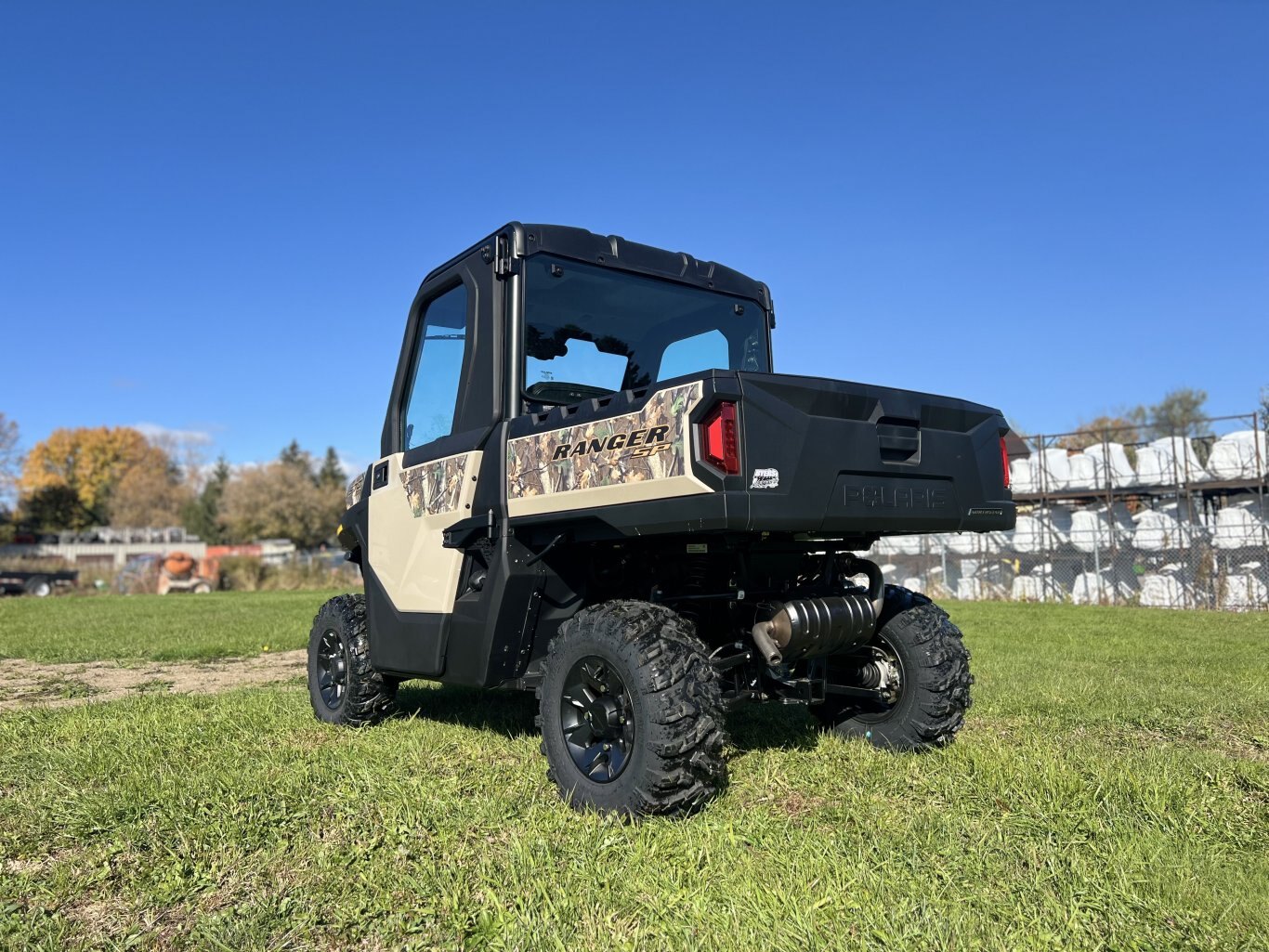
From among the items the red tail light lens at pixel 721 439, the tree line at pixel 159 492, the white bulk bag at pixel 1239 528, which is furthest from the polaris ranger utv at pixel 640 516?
the tree line at pixel 159 492

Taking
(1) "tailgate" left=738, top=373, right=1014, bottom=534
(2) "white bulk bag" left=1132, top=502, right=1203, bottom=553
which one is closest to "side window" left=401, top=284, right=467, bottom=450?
(1) "tailgate" left=738, top=373, right=1014, bottom=534

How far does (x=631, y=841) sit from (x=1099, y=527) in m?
20.6

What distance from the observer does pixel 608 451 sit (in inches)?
141

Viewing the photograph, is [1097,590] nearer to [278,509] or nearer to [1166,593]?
[1166,593]

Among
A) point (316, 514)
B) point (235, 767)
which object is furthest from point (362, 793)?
point (316, 514)

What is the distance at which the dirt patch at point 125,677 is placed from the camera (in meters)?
7.47

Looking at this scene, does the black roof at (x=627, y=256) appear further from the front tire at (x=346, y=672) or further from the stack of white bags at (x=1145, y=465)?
the stack of white bags at (x=1145, y=465)

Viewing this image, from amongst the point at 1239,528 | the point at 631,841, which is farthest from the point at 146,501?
the point at 631,841

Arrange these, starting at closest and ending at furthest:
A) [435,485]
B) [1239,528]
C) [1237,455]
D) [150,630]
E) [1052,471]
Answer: [435,485] → [150,630] → [1239,528] → [1237,455] → [1052,471]

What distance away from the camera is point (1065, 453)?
2300cm

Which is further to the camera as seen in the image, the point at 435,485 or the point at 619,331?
the point at 619,331

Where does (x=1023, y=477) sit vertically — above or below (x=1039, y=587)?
above

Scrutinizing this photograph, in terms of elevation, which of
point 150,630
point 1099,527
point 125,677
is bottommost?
point 125,677

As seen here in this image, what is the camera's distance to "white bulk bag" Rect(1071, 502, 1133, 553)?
20.4 metres
